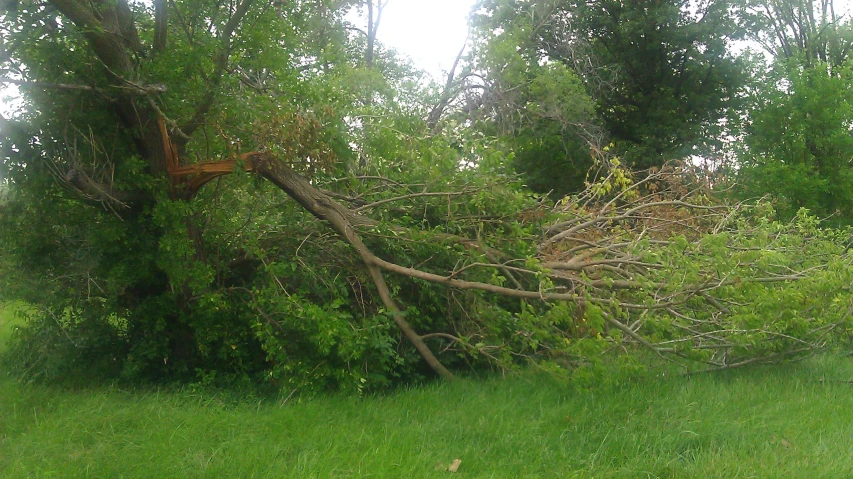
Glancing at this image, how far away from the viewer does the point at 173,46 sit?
705 centimetres

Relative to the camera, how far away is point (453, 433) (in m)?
5.59

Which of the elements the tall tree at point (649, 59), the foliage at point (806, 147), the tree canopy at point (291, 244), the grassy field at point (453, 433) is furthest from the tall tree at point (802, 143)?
the grassy field at point (453, 433)

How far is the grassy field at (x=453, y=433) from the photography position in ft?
16.1

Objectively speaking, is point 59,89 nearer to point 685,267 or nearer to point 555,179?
point 685,267

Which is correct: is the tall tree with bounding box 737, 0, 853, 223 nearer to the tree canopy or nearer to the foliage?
the foliage

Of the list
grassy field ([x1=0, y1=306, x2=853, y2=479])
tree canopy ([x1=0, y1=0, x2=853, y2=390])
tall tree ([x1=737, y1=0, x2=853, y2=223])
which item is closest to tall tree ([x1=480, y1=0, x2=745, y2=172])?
tall tree ([x1=737, y1=0, x2=853, y2=223])

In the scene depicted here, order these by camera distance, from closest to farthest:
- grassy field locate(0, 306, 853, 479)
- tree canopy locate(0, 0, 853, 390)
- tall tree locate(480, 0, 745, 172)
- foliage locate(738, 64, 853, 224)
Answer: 1. grassy field locate(0, 306, 853, 479)
2. tree canopy locate(0, 0, 853, 390)
3. foliage locate(738, 64, 853, 224)
4. tall tree locate(480, 0, 745, 172)

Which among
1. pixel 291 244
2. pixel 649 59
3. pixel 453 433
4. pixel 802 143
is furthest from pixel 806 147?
pixel 453 433

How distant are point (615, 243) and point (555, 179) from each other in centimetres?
1375

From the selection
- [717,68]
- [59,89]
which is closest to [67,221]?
[59,89]

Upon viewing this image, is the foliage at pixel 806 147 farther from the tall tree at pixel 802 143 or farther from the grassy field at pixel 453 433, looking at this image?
the grassy field at pixel 453 433

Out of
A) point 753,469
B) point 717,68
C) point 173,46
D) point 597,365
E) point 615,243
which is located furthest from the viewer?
point 717,68

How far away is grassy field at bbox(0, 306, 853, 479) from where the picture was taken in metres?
4.91

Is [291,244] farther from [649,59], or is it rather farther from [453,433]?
[649,59]
